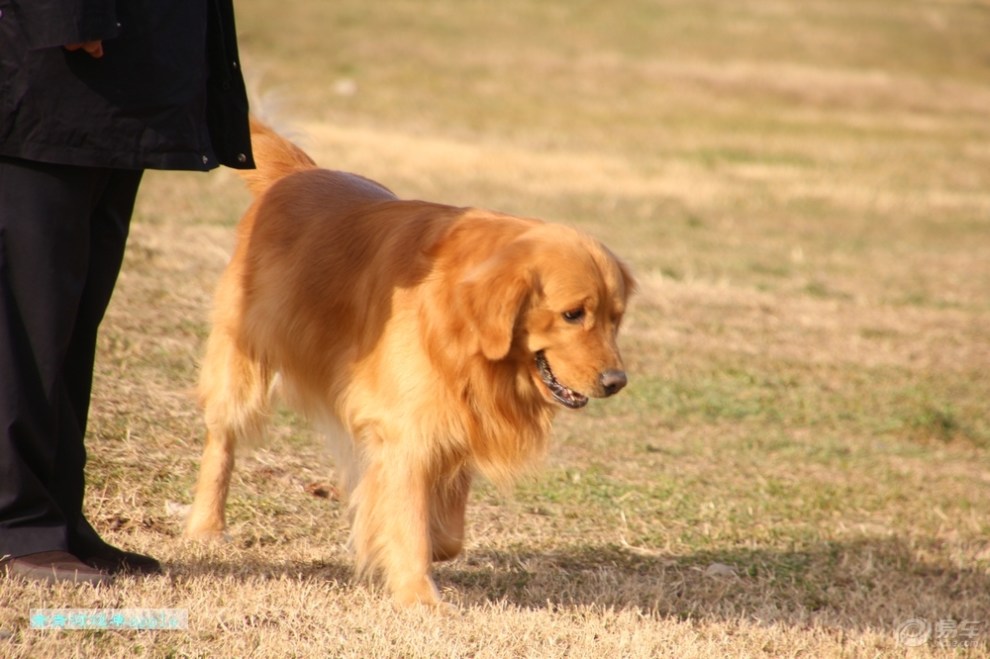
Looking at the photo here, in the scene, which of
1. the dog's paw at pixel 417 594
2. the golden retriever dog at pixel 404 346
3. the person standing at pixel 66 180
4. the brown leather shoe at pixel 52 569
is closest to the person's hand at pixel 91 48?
the person standing at pixel 66 180

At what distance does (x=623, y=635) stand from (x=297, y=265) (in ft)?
5.57

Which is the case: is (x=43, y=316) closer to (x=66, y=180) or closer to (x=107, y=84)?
(x=66, y=180)

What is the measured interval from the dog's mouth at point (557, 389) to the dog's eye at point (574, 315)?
0.16 m

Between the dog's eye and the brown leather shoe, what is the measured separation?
154 cm

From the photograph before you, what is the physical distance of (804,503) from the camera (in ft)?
19.1

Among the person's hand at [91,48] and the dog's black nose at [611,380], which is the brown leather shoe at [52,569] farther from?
the dog's black nose at [611,380]

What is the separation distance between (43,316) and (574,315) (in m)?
1.52

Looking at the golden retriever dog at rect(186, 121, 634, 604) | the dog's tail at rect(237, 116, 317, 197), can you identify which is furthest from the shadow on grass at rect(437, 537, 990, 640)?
the dog's tail at rect(237, 116, 317, 197)

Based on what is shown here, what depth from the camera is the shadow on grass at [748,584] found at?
4.44m

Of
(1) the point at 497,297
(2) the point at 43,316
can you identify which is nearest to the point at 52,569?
(2) the point at 43,316

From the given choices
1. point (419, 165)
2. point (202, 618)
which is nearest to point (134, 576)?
point (202, 618)

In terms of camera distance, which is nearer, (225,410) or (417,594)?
(417,594)

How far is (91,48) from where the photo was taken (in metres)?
3.12

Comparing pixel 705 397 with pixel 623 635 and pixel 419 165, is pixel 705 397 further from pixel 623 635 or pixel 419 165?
pixel 419 165
